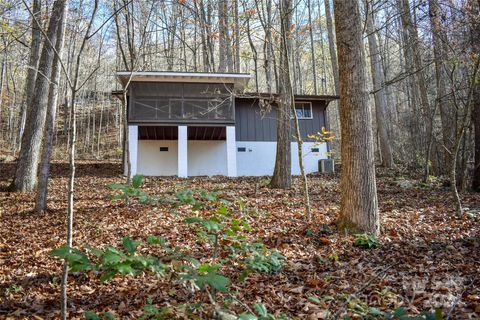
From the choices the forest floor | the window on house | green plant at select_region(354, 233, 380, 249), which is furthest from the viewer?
the window on house

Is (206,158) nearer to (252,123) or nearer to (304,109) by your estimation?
(252,123)

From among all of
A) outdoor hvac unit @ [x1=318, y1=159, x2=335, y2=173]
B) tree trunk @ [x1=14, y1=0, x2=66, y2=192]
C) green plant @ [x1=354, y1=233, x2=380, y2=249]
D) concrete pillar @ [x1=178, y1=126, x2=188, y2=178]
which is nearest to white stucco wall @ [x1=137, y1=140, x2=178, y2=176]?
concrete pillar @ [x1=178, y1=126, x2=188, y2=178]

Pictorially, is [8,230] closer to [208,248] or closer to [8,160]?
[208,248]

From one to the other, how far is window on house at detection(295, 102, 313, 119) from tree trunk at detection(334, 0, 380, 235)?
37.8 feet

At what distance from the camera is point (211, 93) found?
14.2 m

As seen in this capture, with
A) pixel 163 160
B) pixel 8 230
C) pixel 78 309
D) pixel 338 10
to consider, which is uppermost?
pixel 338 10

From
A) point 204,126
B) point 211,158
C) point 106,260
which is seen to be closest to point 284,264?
point 106,260

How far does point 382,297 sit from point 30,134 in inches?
347

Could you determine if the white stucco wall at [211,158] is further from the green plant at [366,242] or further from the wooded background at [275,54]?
the green plant at [366,242]

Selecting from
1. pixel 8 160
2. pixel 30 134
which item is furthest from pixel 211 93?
pixel 8 160

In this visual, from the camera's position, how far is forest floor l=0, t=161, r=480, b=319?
9.90 ft

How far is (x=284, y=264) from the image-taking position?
4.13 meters

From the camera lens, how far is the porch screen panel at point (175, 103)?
1392cm

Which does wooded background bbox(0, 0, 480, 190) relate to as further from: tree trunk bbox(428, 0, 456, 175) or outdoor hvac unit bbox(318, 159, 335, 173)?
outdoor hvac unit bbox(318, 159, 335, 173)
